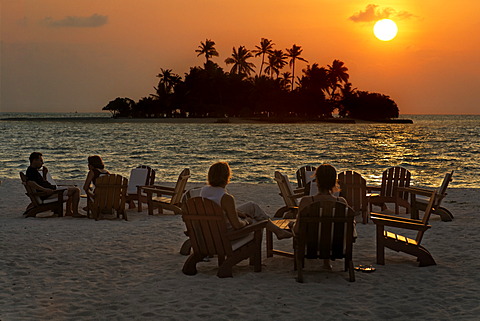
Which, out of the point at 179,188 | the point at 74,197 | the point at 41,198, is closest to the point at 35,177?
the point at 41,198

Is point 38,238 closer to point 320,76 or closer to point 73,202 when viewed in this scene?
point 73,202

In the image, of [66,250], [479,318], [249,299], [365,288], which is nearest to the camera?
[479,318]

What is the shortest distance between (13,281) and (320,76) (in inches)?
4294

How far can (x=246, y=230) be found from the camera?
245 inches

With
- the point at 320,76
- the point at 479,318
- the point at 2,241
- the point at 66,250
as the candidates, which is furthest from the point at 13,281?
the point at 320,76

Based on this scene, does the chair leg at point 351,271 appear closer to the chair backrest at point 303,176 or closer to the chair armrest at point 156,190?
the chair backrest at point 303,176

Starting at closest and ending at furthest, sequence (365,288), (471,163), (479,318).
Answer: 1. (479,318)
2. (365,288)
3. (471,163)

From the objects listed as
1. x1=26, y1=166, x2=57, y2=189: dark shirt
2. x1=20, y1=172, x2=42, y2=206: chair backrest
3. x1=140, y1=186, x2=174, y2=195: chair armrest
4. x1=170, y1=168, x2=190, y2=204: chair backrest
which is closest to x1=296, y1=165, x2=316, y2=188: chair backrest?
x1=170, y1=168, x2=190, y2=204: chair backrest

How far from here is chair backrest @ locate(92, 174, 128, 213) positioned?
393 inches

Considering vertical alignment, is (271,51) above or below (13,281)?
above

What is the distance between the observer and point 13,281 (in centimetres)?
603

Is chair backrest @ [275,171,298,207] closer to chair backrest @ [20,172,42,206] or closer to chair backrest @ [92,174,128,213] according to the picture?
chair backrest @ [92,174,128,213]

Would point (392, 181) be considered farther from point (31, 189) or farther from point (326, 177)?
point (31, 189)

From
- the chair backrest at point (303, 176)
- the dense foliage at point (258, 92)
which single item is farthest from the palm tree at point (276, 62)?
the chair backrest at point (303, 176)
